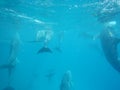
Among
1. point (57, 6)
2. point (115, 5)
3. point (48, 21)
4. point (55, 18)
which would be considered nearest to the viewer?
point (115, 5)

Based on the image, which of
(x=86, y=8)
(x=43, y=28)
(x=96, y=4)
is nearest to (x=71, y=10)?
(x=86, y=8)

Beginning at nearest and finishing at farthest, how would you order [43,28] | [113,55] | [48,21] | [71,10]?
[113,55] < [71,10] < [48,21] < [43,28]

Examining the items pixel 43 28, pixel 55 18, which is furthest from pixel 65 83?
pixel 43 28

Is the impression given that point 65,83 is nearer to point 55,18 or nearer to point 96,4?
point 96,4

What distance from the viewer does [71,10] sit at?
25297 millimetres

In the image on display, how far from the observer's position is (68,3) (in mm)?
22203

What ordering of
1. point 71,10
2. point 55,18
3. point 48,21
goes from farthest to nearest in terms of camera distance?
point 48,21 → point 55,18 → point 71,10

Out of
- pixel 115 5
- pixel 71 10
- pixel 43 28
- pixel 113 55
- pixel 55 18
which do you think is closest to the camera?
pixel 113 55

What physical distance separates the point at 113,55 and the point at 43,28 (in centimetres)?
2544

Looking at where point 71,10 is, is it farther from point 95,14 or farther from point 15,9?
point 15,9

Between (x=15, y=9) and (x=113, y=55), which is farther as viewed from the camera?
(x=15, y=9)

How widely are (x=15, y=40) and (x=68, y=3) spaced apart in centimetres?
651

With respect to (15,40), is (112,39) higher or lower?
higher

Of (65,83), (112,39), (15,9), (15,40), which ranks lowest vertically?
(65,83)
